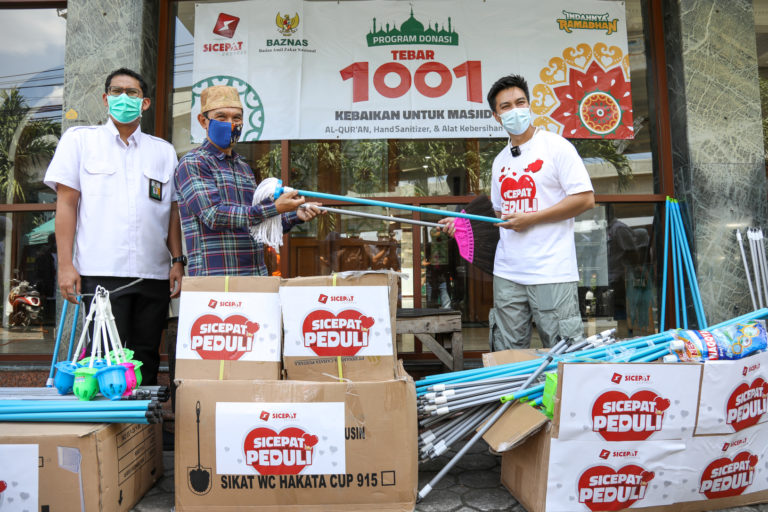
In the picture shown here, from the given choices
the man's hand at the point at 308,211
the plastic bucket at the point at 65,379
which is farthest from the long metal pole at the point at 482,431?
the plastic bucket at the point at 65,379

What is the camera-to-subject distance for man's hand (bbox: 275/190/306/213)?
97.7 inches

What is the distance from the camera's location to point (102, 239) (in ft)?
8.77

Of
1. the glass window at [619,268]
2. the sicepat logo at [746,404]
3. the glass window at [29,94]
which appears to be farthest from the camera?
the glass window at [29,94]

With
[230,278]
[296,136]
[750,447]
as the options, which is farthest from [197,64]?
[750,447]

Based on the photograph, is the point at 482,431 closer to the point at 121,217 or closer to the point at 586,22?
the point at 121,217

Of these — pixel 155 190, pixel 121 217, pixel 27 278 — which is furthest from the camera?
pixel 27 278

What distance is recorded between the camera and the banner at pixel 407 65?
4.10 meters

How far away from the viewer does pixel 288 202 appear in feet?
8.13

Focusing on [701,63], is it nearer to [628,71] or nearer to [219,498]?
[628,71]

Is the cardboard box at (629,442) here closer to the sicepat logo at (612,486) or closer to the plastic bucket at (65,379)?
the sicepat logo at (612,486)

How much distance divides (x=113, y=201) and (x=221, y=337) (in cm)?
111

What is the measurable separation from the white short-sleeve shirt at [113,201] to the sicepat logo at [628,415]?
7.72 feet

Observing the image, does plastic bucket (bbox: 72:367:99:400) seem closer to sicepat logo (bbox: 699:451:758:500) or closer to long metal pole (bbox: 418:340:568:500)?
long metal pole (bbox: 418:340:568:500)

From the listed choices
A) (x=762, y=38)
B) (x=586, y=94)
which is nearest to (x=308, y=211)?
(x=586, y=94)
